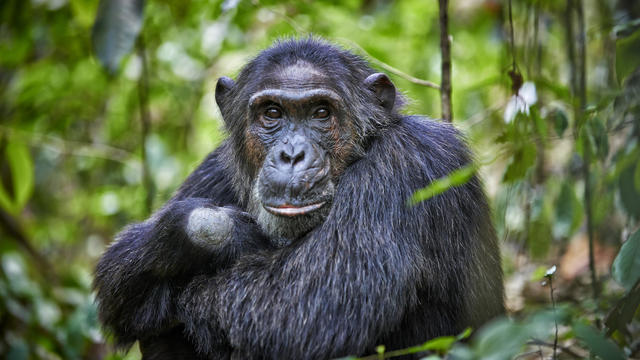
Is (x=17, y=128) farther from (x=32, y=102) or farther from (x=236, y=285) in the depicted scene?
(x=236, y=285)

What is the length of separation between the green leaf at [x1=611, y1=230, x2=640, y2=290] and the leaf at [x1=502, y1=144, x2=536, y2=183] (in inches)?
34.1

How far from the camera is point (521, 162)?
4.12m

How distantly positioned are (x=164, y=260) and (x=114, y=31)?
76.0 inches

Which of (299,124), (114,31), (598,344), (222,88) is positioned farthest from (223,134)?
(598,344)

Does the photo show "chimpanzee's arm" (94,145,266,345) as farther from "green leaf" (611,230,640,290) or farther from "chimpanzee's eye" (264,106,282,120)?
"green leaf" (611,230,640,290)

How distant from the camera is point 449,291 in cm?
402

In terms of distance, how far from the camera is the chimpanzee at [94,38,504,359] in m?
3.62

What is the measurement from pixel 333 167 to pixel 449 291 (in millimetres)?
1022

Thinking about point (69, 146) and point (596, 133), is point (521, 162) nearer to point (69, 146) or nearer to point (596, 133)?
point (596, 133)

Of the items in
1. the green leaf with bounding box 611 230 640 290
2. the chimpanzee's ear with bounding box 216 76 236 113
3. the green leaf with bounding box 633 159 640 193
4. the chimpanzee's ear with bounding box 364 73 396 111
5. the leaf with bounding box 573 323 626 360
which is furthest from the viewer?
the chimpanzee's ear with bounding box 216 76 236 113

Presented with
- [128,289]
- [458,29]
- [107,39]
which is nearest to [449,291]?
[128,289]

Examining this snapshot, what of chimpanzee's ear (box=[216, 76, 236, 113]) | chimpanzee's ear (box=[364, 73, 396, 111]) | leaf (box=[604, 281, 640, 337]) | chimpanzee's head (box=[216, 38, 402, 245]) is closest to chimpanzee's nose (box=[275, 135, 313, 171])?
chimpanzee's head (box=[216, 38, 402, 245])

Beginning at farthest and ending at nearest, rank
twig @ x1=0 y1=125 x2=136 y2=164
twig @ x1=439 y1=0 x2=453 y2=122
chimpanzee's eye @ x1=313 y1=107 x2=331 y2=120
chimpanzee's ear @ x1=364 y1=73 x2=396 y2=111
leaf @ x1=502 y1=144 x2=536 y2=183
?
twig @ x1=0 y1=125 x2=136 y2=164, twig @ x1=439 y1=0 x2=453 y2=122, chimpanzee's ear @ x1=364 y1=73 x2=396 y2=111, chimpanzee's eye @ x1=313 y1=107 x2=331 y2=120, leaf @ x1=502 y1=144 x2=536 y2=183

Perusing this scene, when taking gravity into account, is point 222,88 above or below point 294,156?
above
